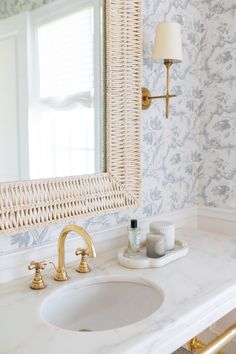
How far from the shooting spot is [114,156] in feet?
4.52

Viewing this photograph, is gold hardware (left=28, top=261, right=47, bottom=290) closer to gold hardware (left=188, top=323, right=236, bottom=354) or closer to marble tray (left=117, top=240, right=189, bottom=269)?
marble tray (left=117, top=240, right=189, bottom=269)

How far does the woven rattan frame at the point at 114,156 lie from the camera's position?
1.18 metres

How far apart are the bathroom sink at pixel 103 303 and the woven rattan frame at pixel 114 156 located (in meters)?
0.23

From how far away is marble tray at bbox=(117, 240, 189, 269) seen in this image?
4.13ft

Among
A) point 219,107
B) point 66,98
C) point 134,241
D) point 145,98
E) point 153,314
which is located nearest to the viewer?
point 153,314

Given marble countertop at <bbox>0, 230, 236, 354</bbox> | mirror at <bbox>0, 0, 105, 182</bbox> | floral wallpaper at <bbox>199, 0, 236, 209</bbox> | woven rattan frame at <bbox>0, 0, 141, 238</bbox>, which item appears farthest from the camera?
floral wallpaper at <bbox>199, 0, 236, 209</bbox>

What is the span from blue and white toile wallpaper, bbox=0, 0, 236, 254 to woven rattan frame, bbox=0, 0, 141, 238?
0.13 meters

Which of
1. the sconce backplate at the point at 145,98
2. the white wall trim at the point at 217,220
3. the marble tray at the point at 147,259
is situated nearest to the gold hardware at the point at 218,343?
the marble tray at the point at 147,259

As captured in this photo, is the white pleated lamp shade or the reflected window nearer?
the reflected window

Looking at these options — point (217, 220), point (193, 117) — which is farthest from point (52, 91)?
point (217, 220)

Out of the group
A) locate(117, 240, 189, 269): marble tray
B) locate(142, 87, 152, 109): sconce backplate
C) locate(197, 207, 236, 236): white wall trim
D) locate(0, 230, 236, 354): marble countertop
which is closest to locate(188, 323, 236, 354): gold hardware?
locate(0, 230, 236, 354): marble countertop

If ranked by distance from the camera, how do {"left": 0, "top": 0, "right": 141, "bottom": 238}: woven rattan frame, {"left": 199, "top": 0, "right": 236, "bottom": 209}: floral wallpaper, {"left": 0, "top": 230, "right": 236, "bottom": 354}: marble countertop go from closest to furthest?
{"left": 0, "top": 230, "right": 236, "bottom": 354}: marble countertop, {"left": 0, "top": 0, "right": 141, "bottom": 238}: woven rattan frame, {"left": 199, "top": 0, "right": 236, "bottom": 209}: floral wallpaper

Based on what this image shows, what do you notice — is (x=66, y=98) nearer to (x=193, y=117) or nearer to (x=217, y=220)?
(x=193, y=117)

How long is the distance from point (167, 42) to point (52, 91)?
1.65 feet
